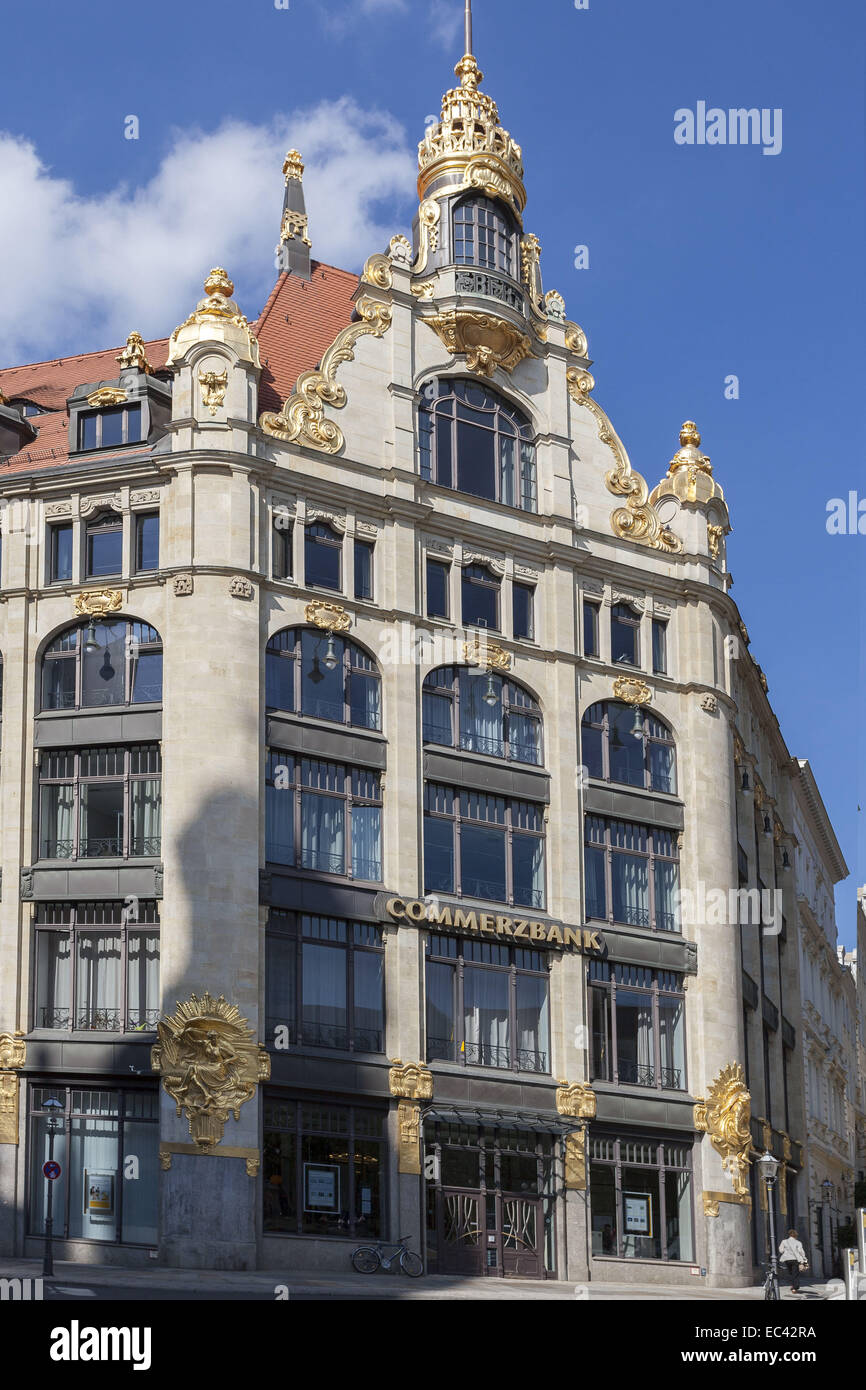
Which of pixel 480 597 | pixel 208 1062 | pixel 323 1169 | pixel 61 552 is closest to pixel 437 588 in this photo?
pixel 480 597

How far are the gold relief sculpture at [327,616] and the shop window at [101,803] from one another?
5559 mm

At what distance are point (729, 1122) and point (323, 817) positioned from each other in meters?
15.2

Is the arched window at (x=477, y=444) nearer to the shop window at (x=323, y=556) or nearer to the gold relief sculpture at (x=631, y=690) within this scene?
A: the shop window at (x=323, y=556)

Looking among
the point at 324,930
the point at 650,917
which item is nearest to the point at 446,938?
the point at 324,930

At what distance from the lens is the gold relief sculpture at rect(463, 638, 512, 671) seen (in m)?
52.7

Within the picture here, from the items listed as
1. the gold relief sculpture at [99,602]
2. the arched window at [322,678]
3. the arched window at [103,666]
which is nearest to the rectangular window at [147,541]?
the gold relief sculpture at [99,602]

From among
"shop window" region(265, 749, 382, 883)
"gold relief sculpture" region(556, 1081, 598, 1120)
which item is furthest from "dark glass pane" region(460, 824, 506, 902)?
"gold relief sculpture" region(556, 1081, 598, 1120)

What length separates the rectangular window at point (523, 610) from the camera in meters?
54.6

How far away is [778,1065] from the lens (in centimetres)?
6475

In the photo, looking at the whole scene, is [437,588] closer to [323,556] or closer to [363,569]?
[363,569]

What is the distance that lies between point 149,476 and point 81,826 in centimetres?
966

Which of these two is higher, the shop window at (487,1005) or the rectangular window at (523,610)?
the rectangular window at (523,610)

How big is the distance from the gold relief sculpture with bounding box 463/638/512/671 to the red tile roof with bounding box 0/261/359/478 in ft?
29.3
